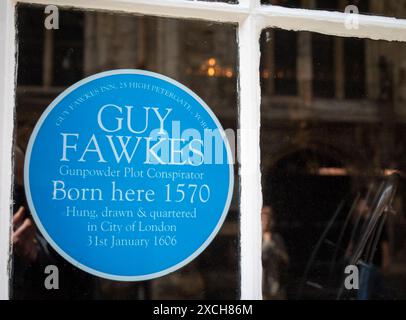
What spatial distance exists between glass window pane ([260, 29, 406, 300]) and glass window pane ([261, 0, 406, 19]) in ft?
0.34

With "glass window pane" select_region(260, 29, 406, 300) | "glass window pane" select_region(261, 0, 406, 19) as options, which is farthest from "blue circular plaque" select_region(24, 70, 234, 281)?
"glass window pane" select_region(261, 0, 406, 19)

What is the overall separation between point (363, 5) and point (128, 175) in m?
1.08

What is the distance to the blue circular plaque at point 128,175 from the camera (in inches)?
62.5

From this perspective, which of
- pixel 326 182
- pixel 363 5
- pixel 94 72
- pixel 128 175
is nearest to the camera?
pixel 128 175

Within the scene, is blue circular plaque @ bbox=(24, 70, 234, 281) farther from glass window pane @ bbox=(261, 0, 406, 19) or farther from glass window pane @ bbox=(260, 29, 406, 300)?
glass window pane @ bbox=(261, 0, 406, 19)

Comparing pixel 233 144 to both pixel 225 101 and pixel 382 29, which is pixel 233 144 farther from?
pixel 382 29

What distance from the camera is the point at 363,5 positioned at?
197 cm

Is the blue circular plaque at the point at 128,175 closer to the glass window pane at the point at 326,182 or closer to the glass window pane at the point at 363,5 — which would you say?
the glass window pane at the point at 326,182

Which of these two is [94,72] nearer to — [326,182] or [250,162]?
[250,162]

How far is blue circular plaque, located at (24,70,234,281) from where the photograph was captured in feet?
5.21

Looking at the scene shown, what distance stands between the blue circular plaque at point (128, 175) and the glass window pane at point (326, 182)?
0.75 ft

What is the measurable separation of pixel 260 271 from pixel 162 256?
0.32 m

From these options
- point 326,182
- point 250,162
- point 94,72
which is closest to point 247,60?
point 250,162
